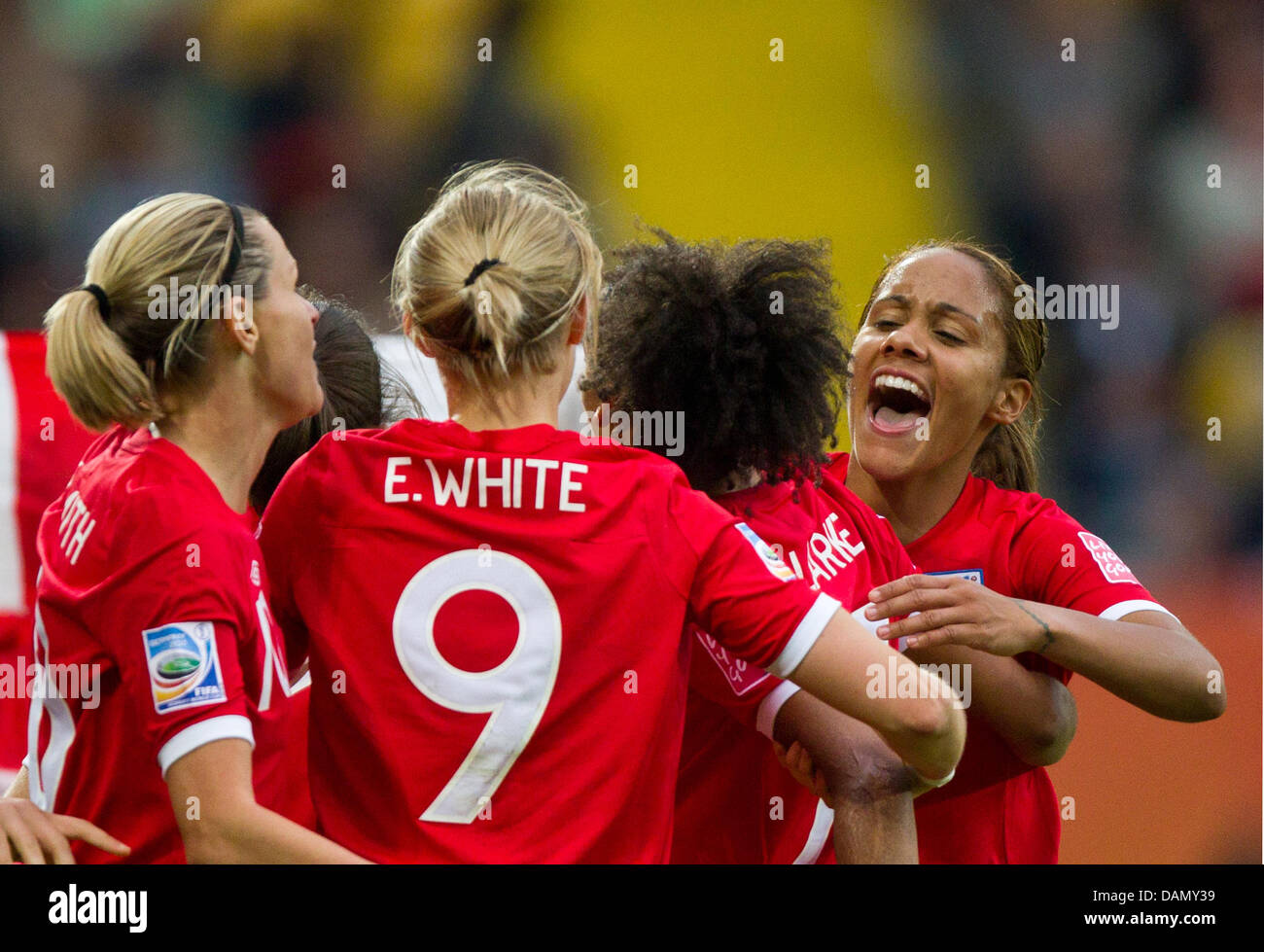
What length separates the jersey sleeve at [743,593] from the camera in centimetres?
149

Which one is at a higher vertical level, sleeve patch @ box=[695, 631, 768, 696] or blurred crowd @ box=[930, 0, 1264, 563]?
blurred crowd @ box=[930, 0, 1264, 563]

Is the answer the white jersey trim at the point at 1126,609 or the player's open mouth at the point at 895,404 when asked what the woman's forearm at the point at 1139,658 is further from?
the player's open mouth at the point at 895,404

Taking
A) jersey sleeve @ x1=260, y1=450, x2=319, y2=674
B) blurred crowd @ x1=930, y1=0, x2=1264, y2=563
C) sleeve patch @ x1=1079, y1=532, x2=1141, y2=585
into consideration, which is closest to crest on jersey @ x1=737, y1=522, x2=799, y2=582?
jersey sleeve @ x1=260, y1=450, x2=319, y2=674

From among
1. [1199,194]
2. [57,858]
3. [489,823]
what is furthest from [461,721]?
[1199,194]

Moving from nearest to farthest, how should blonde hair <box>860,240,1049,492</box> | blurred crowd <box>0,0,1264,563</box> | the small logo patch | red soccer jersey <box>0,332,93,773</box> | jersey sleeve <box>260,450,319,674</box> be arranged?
jersey sleeve <box>260,450,319,674</box> < the small logo patch < blonde hair <box>860,240,1049,492</box> < red soccer jersey <box>0,332,93,773</box> < blurred crowd <box>0,0,1264,563</box>

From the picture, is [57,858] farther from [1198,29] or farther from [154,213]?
[1198,29]

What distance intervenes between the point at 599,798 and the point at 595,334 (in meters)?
0.57

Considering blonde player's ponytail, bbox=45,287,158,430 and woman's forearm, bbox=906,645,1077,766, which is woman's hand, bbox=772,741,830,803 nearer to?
woman's forearm, bbox=906,645,1077,766

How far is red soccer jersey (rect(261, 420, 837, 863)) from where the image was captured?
153 cm

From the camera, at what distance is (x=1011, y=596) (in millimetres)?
2193

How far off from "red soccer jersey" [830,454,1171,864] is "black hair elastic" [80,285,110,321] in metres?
1.33

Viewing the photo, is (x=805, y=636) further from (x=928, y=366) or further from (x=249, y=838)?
(x=928, y=366)

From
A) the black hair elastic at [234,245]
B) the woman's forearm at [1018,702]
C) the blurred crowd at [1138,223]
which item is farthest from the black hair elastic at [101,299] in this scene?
the blurred crowd at [1138,223]

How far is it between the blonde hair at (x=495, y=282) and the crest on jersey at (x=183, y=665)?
0.44 metres
